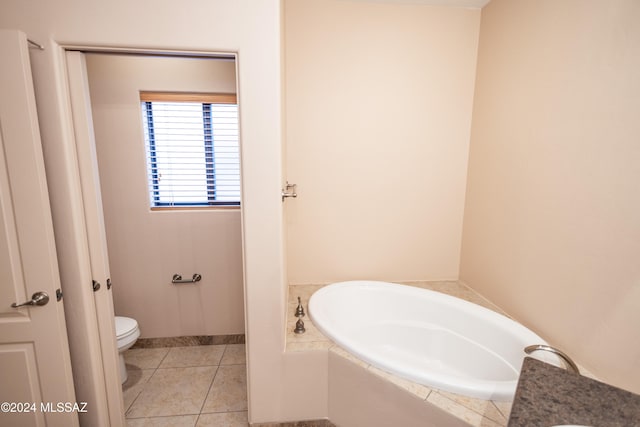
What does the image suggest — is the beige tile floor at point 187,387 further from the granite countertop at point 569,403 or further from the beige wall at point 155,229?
the granite countertop at point 569,403

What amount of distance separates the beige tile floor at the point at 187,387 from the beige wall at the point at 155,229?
17 cm

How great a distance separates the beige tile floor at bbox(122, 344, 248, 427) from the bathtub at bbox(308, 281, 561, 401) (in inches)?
31.7

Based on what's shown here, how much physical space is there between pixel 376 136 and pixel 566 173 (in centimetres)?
117

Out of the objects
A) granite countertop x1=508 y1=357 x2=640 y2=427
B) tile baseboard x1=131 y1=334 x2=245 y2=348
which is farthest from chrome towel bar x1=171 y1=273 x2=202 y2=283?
granite countertop x1=508 y1=357 x2=640 y2=427

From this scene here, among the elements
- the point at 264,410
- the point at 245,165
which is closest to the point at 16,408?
the point at 264,410

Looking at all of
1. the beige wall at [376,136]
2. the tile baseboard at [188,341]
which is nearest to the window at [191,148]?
the beige wall at [376,136]

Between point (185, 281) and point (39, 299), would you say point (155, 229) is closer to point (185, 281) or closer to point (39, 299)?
point (185, 281)

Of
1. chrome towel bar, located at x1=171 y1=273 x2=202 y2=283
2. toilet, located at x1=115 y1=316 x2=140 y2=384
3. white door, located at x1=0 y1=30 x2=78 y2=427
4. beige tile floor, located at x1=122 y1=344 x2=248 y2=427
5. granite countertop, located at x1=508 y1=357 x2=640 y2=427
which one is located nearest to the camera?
granite countertop, located at x1=508 y1=357 x2=640 y2=427

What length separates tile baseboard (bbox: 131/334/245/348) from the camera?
7.62 feet

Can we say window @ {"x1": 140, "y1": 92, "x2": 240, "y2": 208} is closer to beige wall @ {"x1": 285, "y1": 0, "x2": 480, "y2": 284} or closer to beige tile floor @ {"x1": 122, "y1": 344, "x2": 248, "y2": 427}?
beige wall @ {"x1": 285, "y1": 0, "x2": 480, "y2": 284}

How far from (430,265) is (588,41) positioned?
5.52 feet

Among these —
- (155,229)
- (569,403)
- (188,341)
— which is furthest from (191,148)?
(569,403)

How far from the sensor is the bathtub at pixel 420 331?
4.96ft

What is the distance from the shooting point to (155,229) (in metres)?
2.17
